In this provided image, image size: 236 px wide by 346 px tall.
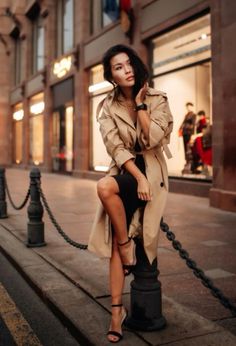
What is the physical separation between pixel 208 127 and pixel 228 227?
504 centimetres

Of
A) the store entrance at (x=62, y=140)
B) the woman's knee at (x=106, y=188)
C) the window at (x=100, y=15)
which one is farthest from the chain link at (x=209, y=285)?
the store entrance at (x=62, y=140)

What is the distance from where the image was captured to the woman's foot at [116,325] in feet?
9.45

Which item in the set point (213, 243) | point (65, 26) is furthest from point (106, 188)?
point (65, 26)

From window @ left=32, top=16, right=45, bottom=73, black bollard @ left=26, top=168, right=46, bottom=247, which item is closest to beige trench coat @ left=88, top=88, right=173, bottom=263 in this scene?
black bollard @ left=26, top=168, right=46, bottom=247

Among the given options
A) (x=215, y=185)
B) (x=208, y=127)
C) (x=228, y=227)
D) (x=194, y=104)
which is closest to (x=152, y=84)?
(x=194, y=104)

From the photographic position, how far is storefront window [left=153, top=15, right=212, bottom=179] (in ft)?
38.1

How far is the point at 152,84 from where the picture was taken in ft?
45.0

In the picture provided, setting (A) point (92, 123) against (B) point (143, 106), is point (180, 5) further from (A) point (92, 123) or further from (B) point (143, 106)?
(B) point (143, 106)

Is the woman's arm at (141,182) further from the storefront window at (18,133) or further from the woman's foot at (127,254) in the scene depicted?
the storefront window at (18,133)

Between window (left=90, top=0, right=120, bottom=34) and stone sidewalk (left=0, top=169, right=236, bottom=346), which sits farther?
window (left=90, top=0, right=120, bottom=34)

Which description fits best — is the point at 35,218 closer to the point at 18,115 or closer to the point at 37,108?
the point at 37,108

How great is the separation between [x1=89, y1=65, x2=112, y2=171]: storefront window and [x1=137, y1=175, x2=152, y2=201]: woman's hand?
46.1 feet

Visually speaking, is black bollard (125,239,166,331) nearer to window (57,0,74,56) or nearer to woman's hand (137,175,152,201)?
woman's hand (137,175,152,201)

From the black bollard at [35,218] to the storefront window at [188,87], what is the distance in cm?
647
